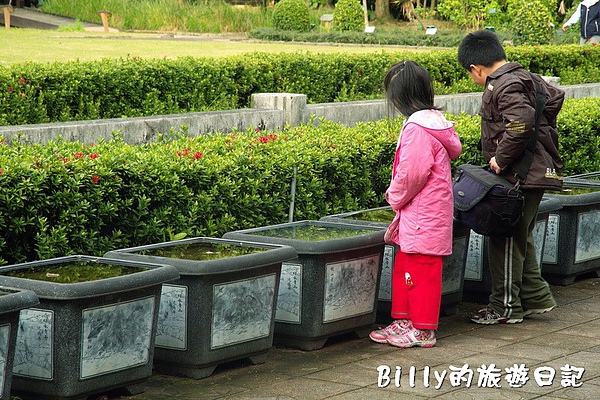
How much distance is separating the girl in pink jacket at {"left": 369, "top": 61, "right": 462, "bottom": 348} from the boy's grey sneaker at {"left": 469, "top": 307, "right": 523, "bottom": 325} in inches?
27.2

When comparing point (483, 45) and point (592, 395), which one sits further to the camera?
point (483, 45)

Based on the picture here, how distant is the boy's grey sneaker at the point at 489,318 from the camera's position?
6641mm

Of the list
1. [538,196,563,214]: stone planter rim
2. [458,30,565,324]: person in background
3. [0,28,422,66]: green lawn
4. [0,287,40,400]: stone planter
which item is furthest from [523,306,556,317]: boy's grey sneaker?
[0,28,422,66]: green lawn

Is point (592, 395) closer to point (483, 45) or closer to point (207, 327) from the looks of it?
point (207, 327)

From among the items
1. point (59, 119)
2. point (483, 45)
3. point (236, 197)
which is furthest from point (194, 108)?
point (483, 45)

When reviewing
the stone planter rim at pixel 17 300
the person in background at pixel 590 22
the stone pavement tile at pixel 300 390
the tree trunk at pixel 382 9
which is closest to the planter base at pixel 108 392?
the stone pavement tile at pixel 300 390

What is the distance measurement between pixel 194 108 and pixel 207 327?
20.3ft

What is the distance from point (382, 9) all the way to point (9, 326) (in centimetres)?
3632

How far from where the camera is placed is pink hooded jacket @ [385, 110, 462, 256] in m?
5.89

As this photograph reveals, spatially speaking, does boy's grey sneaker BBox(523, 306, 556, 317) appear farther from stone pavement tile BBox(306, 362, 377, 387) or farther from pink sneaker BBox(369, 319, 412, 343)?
stone pavement tile BBox(306, 362, 377, 387)

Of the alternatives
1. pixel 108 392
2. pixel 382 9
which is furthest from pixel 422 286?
pixel 382 9

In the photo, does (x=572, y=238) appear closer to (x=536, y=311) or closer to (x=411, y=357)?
(x=536, y=311)

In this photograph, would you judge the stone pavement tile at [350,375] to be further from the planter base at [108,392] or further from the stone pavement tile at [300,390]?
the planter base at [108,392]

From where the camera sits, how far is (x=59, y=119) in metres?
9.84
